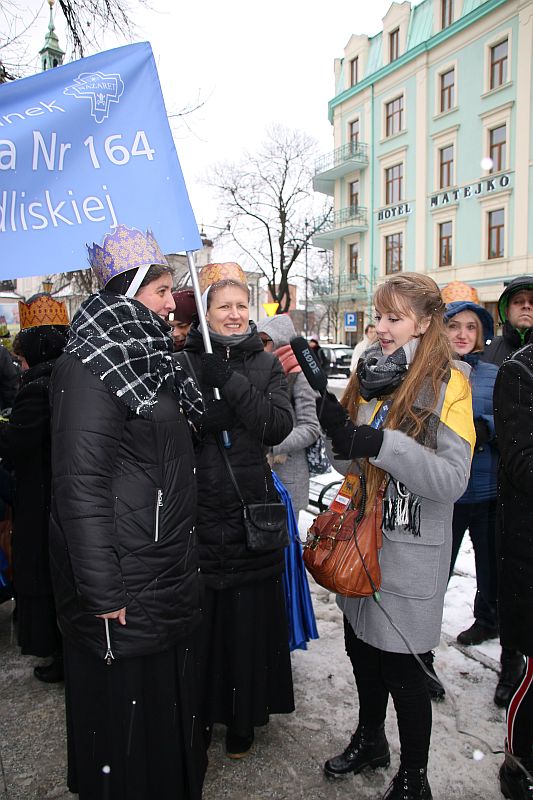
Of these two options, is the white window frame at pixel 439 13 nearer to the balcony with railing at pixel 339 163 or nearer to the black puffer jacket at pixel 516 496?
the balcony with railing at pixel 339 163

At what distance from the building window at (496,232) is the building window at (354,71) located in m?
12.6

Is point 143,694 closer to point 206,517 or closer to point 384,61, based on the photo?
point 206,517

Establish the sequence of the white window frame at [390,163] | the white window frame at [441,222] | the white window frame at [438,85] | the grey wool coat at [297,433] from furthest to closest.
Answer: the white window frame at [390,163] < the white window frame at [441,222] < the white window frame at [438,85] < the grey wool coat at [297,433]

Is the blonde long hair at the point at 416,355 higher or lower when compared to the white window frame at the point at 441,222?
lower

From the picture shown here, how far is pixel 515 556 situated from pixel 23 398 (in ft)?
8.15

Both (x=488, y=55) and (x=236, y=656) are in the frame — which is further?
(x=488, y=55)

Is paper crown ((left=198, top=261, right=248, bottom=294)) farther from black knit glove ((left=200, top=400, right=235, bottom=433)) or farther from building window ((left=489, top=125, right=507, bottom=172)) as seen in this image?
building window ((left=489, top=125, right=507, bottom=172))

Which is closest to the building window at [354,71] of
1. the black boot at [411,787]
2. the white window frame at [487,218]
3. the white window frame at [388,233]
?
the white window frame at [388,233]

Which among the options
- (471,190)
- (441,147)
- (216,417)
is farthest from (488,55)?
(216,417)

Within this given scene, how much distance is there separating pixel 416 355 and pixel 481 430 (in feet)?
4.00

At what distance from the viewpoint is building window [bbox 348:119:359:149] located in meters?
31.0

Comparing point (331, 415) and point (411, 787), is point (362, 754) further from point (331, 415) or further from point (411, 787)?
point (331, 415)

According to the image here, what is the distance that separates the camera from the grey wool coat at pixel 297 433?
3.53m

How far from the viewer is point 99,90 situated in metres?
2.43
